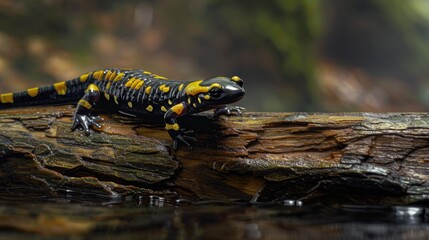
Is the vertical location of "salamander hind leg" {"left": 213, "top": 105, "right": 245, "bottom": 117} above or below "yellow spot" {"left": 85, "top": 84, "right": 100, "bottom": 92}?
below

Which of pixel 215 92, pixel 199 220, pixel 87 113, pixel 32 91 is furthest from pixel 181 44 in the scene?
pixel 199 220

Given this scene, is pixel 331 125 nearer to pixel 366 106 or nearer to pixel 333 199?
pixel 333 199

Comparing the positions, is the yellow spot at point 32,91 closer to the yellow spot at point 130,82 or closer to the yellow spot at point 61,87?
the yellow spot at point 61,87

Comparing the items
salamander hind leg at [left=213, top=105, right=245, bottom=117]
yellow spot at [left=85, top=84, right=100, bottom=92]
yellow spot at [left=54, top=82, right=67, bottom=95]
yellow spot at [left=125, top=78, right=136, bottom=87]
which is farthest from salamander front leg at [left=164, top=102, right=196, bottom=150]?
yellow spot at [left=54, top=82, right=67, bottom=95]

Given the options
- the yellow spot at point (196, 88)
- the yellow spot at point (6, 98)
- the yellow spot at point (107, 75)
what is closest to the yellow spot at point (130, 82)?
the yellow spot at point (107, 75)

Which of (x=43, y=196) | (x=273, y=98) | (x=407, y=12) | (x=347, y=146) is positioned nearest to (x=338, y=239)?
(x=347, y=146)

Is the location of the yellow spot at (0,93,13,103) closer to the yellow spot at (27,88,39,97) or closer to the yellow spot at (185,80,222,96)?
the yellow spot at (27,88,39,97)

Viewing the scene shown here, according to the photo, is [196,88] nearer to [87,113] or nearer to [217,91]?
[217,91]
